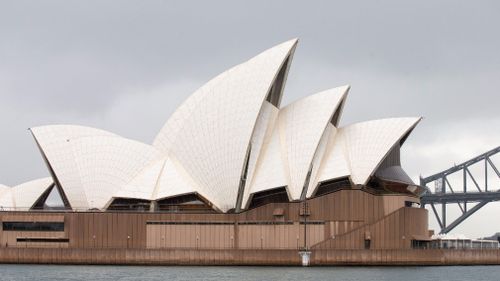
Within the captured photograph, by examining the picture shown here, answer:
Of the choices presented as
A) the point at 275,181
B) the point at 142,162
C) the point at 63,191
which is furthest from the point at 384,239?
the point at 63,191

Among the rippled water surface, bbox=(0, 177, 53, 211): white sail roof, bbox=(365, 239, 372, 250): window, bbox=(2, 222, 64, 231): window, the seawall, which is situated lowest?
the rippled water surface

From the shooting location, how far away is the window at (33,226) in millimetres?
92438

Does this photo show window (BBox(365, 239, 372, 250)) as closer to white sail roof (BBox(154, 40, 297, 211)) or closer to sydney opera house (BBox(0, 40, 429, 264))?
sydney opera house (BBox(0, 40, 429, 264))

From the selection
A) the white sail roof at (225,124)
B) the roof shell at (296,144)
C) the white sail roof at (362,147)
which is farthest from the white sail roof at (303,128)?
the white sail roof at (225,124)

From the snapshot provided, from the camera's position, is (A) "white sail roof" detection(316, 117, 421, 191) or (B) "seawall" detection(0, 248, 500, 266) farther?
(A) "white sail roof" detection(316, 117, 421, 191)

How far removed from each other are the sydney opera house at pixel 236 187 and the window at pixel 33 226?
0.28ft

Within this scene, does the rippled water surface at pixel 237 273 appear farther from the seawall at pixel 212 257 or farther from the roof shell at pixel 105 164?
the roof shell at pixel 105 164

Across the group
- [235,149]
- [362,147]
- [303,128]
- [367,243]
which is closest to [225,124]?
[235,149]

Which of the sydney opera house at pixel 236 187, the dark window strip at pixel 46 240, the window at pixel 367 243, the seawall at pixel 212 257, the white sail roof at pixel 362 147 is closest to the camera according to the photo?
the seawall at pixel 212 257

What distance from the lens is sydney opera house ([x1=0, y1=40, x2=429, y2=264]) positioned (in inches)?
3568

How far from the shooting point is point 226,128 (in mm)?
91375

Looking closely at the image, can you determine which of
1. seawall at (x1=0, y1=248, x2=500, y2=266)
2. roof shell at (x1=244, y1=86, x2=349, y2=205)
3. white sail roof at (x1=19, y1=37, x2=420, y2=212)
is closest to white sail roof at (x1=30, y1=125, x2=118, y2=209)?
white sail roof at (x1=19, y1=37, x2=420, y2=212)

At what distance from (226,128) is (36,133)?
57.6ft

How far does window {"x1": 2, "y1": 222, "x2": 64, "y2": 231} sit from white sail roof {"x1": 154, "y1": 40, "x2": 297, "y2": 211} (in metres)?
11.8
